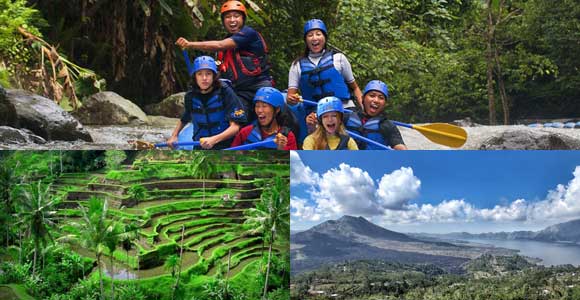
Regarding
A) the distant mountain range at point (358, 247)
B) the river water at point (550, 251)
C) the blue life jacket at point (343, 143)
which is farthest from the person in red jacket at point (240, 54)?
the river water at point (550, 251)

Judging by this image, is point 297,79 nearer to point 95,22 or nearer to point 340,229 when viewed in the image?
point 340,229

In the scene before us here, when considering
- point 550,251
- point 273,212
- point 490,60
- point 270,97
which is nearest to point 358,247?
point 273,212

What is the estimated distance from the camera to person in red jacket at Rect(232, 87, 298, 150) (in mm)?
5883

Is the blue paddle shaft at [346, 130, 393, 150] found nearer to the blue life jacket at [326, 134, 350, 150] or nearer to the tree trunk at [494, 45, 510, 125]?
the blue life jacket at [326, 134, 350, 150]

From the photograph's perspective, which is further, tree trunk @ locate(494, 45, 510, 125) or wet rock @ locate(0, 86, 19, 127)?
tree trunk @ locate(494, 45, 510, 125)

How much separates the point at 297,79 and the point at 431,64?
3.39 metres

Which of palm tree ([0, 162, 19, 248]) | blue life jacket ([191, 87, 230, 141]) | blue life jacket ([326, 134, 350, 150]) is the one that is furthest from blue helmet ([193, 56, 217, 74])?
palm tree ([0, 162, 19, 248])

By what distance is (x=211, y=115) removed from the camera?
5.91 meters

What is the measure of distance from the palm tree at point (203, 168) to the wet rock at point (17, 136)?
1.69 metres

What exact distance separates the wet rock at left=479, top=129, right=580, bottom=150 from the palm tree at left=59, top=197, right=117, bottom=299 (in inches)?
141

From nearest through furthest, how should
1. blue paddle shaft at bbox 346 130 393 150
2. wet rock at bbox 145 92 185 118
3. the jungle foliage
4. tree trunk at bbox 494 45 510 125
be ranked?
blue paddle shaft at bbox 346 130 393 150 → wet rock at bbox 145 92 185 118 → the jungle foliage → tree trunk at bbox 494 45 510 125

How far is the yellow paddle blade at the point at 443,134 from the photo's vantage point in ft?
21.6

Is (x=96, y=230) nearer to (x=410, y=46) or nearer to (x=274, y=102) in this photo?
(x=274, y=102)

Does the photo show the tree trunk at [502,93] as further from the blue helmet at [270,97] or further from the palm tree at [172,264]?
the palm tree at [172,264]
